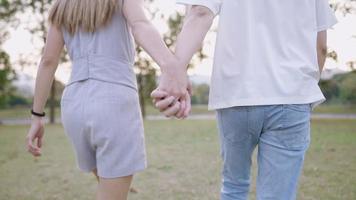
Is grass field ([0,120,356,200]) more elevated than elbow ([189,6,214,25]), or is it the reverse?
elbow ([189,6,214,25])

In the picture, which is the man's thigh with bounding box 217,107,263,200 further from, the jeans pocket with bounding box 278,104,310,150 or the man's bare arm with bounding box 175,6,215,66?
the man's bare arm with bounding box 175,6,215,66

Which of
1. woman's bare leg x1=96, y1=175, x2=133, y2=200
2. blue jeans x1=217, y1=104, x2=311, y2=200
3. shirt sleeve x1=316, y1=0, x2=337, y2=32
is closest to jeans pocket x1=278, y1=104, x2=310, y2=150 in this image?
blue jeans x1=217, y1=104, x2=311, y2=200

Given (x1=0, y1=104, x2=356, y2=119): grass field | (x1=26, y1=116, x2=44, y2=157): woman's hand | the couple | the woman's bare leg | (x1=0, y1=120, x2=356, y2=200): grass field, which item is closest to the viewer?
the couple

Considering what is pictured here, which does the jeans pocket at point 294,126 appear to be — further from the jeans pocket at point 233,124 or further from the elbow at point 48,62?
the elbow at point 48,62

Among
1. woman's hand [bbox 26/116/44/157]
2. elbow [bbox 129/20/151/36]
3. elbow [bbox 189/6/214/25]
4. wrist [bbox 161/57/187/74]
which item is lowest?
woman's hand [bbox 26/116/44/157]

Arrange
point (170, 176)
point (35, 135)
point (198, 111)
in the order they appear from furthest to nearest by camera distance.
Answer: point (198, 111) < point (170, 176) < point (35, 135)

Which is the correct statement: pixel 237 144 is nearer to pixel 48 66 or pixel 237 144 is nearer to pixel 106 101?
pixel 106 101

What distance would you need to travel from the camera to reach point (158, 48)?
1.71 meters

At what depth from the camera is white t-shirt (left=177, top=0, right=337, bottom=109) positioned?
1.69m

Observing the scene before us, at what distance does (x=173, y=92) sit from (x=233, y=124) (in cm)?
33

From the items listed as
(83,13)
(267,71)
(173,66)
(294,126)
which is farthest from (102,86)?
(294,126)

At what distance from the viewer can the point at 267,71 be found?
1691 millimetres

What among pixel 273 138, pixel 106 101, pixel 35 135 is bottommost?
pixel 35 135

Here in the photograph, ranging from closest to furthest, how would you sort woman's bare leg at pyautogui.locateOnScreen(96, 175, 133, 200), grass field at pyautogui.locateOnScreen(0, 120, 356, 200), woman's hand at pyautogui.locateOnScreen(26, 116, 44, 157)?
woman's bare leg at pyautogui.locateOnScreen(96, 175, 133, 200), woman's hand at pyautogui.locateOnScreen(26, 116, 44, 157), grass field at pyautogui.locateOnScreen(0, 120, 356, 200)
